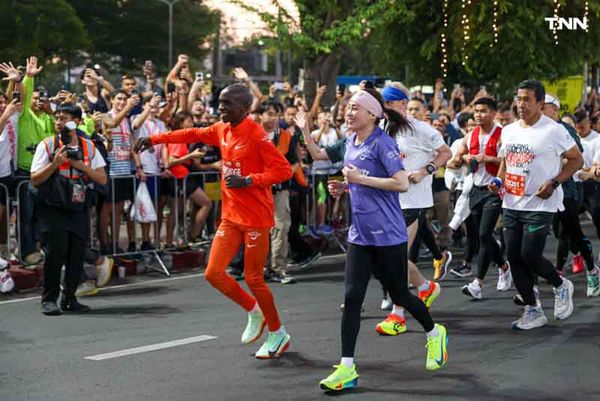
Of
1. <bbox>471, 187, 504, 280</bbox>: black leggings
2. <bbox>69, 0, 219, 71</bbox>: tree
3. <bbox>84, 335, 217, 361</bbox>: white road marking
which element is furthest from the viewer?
<bbox>69, 0, 219, 71</bbox>: tree

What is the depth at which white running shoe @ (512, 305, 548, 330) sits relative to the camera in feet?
32.4

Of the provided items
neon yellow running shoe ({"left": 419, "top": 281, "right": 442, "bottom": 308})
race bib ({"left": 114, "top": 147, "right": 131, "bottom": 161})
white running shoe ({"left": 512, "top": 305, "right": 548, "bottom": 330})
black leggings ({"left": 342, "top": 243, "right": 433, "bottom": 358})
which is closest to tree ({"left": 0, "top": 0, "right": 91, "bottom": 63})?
race bib ({"left": 114, "top": 147, "right": 131, "bottom": 161})

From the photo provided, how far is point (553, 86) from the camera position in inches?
1201

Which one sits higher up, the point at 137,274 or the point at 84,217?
the point at 84,217

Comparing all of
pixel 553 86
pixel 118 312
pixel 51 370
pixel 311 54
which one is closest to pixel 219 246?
pixel 51 370

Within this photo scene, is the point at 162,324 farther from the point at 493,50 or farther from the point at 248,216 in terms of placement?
the point at 493,50

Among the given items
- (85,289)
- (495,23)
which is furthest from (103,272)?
(495,23)

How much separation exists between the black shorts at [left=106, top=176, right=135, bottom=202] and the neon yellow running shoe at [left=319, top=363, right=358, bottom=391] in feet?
21.3

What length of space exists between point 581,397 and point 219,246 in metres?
2.79

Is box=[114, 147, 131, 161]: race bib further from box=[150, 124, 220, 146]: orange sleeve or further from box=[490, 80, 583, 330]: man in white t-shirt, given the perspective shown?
box=[490, 80, 583, 330]: man in white t-shirt

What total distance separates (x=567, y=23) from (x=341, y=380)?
2080 cm

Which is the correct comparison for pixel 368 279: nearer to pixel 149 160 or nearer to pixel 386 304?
pixel 386 304

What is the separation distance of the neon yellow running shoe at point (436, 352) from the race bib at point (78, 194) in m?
3.97

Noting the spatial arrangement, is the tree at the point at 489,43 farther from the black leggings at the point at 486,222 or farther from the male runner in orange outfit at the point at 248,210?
the male runner in orange outfit at the point at 248,210
